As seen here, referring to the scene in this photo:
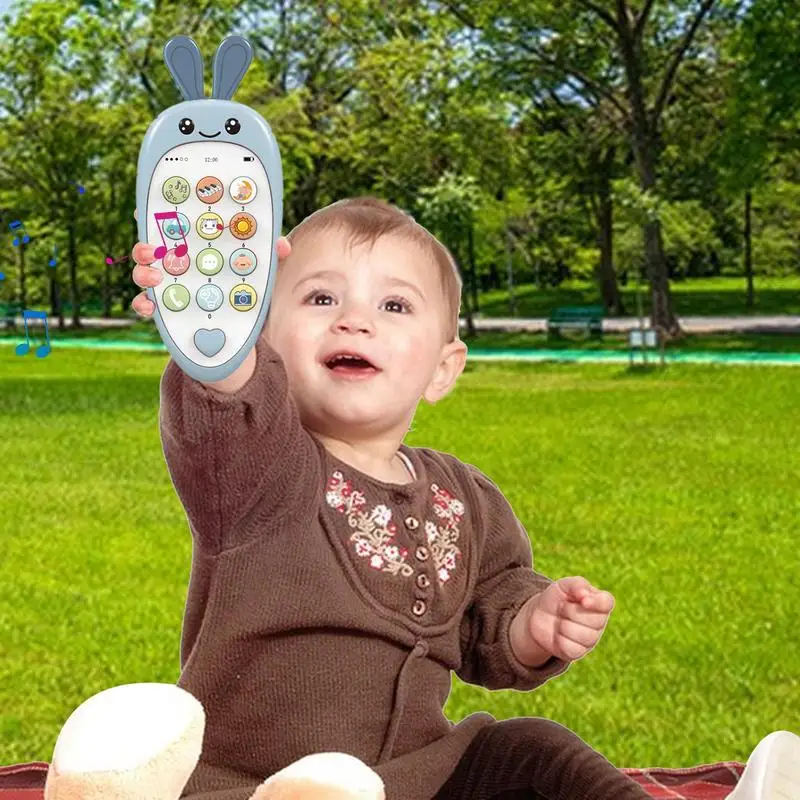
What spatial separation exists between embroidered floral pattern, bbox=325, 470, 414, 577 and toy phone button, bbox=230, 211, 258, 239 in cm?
44

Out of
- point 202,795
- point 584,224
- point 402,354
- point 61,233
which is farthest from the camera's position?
point 584,224

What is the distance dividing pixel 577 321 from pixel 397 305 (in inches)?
712

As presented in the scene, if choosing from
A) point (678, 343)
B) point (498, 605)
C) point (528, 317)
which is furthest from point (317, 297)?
point (528, 317)

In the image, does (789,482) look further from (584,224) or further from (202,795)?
(584,224)

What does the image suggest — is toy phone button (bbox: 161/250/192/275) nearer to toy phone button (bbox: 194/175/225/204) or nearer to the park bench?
toy phone button (bbox: 194/175/225/204)

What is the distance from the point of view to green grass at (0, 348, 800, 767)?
379 cm

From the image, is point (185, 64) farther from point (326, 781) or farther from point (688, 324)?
point (688, 324)

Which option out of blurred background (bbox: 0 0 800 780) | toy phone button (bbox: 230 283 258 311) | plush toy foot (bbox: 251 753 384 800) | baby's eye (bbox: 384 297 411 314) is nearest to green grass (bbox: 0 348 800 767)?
blurred background (bbox: 0 0 800 780)

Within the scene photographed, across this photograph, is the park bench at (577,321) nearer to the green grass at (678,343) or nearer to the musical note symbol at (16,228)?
the green grass at (678,343)

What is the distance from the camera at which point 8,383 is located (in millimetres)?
14695

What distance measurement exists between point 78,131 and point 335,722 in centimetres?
1857

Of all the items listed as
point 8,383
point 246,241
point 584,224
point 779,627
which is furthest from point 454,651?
point 584,224

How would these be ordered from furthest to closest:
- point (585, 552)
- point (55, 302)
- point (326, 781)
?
point (55, 302) < point (585, 552) < point (326, 781)

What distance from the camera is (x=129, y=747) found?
5.35ft
